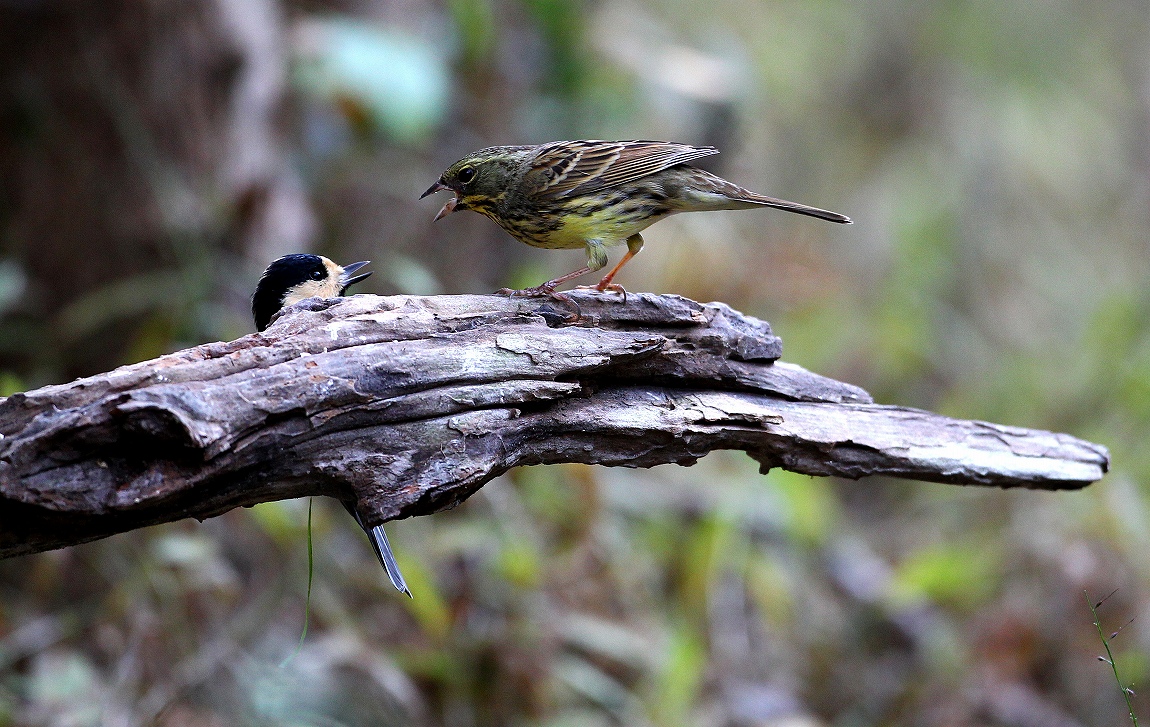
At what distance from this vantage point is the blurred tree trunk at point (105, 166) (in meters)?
5.96

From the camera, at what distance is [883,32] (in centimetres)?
1270

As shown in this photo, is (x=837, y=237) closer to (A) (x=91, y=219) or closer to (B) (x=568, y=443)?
(A) (x=91, y=219)

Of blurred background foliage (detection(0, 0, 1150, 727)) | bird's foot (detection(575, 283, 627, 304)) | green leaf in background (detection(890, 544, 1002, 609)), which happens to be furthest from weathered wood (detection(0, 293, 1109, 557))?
green leaf in background (detection(890, 544, 1002, 609))

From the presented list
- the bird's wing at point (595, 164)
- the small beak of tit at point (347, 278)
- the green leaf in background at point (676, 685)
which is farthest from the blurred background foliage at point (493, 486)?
the bird's wing at point (595, 164)

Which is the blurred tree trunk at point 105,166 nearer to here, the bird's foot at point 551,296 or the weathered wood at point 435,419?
the bird's foot at point 551,296

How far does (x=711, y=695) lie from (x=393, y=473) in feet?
14.1

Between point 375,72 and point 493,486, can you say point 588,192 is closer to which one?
point 493,486

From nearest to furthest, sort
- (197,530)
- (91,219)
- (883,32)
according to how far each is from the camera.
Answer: (197,530), (91,219), (883,32)

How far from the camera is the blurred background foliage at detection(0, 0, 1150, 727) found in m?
5.25

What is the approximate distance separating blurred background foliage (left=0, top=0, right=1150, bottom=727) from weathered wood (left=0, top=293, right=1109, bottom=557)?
7.68ft

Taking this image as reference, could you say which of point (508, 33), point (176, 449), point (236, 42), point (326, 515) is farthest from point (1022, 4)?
point (176, 449)

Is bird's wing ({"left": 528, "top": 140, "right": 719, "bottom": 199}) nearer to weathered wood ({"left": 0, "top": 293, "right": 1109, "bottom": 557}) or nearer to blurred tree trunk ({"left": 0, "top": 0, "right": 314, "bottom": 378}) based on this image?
weathered wood ({"left": 0, "top": 293, "right": 1109, "bottom": 557})

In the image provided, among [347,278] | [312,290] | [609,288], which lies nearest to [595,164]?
[609,288]

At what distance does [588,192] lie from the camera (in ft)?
12.7
